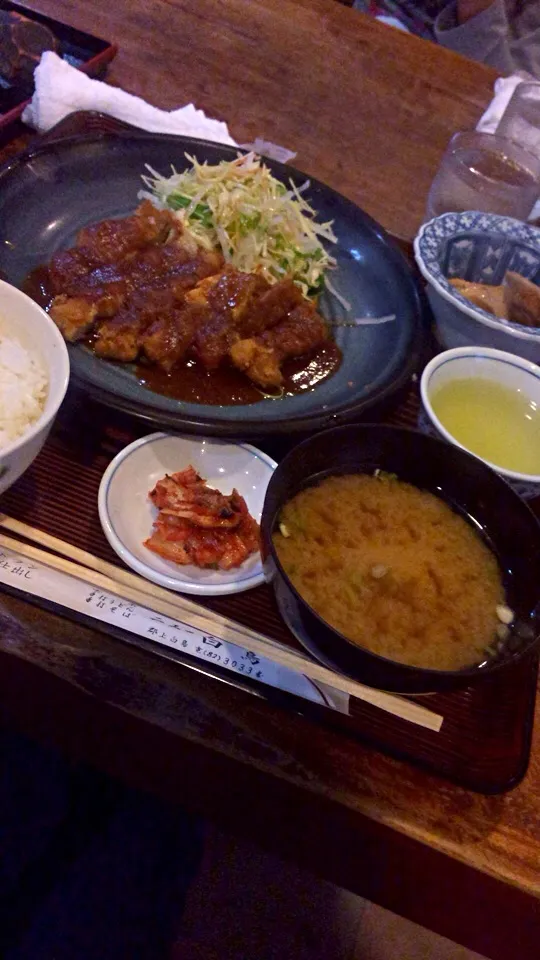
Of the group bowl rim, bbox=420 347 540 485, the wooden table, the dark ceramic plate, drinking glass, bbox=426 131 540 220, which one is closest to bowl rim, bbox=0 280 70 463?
the dark ceramic plate

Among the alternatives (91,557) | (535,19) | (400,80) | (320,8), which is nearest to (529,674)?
(91,557)

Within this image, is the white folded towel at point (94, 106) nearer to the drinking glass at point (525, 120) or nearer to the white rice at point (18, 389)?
the white rice at point (18, 389)

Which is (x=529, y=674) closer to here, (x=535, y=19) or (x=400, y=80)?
(x=400, y=80)

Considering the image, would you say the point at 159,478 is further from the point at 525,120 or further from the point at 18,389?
the point at 525,120

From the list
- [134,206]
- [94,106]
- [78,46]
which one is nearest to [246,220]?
[134,206]

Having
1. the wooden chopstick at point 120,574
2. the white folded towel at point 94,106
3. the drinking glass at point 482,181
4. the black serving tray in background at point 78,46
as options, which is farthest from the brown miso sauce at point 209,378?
the black serving tray in background at point 78,46
